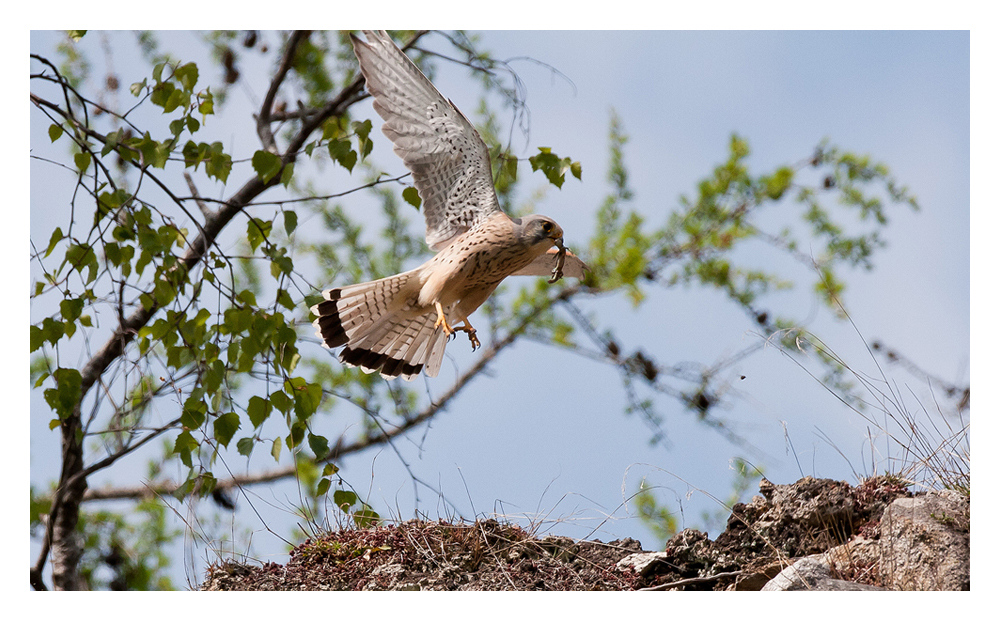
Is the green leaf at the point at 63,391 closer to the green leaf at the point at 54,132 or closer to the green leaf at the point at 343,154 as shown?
the green leaf at the point at 54,132

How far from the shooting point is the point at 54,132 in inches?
136

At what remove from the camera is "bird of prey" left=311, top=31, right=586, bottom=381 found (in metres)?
3.09

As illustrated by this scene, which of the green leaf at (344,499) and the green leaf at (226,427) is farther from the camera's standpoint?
the green leaf at (344,499)

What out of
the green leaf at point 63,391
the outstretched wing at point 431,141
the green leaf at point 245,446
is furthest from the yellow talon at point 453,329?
the green leaf at point 63,391

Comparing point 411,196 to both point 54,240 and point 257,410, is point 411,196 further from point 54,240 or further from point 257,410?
point 54,240

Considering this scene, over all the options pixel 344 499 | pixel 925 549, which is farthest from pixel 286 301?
pixel 925 549

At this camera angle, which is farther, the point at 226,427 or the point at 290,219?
the point at 290,219

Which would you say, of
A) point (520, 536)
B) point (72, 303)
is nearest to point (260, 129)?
point (72, 303)

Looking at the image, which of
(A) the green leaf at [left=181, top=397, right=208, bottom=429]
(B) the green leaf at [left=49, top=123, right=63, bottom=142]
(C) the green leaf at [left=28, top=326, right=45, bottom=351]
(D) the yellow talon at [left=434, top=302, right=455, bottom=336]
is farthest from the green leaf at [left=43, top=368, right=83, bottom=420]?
(D) the yellow talon at [left=434, top=302, right=455, bottom=336]

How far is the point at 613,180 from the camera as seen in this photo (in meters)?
6.64

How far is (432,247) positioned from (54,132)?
166 cm

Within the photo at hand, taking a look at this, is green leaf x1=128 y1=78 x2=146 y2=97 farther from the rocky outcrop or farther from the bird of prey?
the rocky outcrop

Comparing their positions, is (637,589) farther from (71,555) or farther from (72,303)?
(71,555)

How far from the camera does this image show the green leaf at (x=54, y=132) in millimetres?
3442
